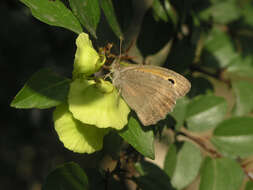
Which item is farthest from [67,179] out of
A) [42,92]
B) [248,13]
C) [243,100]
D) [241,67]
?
[248,13]

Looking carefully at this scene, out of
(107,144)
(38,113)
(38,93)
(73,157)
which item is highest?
(38,93)

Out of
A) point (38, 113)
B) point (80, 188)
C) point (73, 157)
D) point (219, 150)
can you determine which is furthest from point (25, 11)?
point (73, 157)

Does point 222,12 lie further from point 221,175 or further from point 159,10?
point 221,175

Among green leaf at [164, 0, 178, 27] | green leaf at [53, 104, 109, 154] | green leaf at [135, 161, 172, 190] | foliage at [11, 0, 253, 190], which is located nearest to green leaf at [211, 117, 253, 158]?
foliage at [11, 0, 253, 190]

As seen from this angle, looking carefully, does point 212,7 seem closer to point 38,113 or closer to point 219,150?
point 219,150

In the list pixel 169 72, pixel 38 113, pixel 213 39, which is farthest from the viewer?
pixel 38 113

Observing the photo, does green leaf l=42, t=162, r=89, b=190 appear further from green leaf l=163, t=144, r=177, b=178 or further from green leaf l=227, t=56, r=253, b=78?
green leaf l=227, t=56, r=253, b=78

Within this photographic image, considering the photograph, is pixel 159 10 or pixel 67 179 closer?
pixel 67 179
